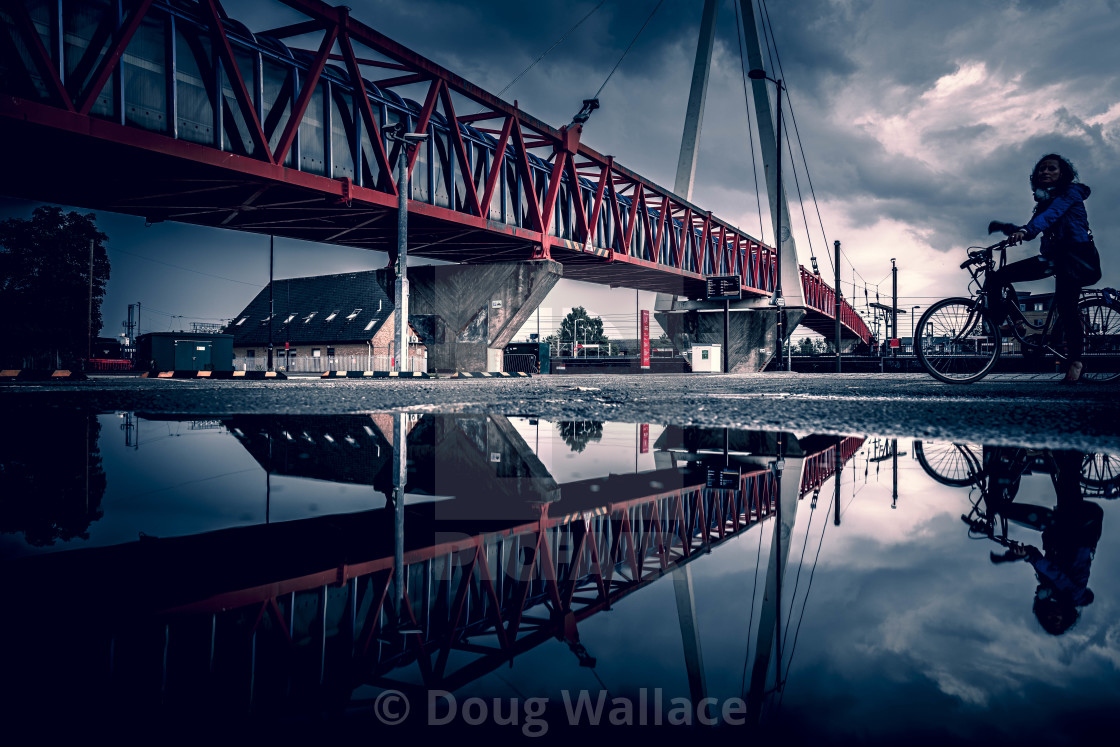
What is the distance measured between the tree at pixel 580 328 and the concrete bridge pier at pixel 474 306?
8087 cm

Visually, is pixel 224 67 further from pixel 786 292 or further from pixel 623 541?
pixel 786 292

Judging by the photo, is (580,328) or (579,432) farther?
(580,328)

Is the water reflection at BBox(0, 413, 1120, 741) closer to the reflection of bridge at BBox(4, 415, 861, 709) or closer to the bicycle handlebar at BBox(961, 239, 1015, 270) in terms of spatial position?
the reflection of bridge at BBox(4, 415, 861, 709)

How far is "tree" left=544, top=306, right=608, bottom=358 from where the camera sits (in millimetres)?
107438

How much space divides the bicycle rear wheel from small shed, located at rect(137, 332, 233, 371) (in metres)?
38.5

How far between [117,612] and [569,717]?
30.7 inches

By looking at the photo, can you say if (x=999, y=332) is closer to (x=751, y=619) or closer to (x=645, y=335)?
(x=751, y=619)

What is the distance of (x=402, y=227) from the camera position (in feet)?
59.1

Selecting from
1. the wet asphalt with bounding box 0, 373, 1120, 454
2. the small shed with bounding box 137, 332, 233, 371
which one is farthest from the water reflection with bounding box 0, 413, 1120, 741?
the small shed with bounding box 137, 332, 233, 371

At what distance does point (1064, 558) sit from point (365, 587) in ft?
4.57

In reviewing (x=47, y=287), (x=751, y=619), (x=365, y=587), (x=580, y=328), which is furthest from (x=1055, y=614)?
(x=580, y=328)

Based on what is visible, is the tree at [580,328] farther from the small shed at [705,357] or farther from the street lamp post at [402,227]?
→ the street lamp post at [402,227]

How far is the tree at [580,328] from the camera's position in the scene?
107438 mm

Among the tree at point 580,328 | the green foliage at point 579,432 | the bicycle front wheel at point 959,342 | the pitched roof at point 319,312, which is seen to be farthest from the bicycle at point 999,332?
the tree at point 580,328
